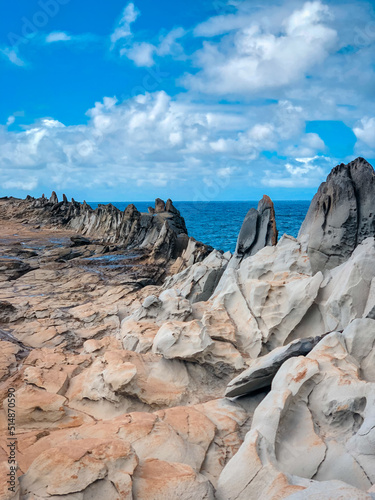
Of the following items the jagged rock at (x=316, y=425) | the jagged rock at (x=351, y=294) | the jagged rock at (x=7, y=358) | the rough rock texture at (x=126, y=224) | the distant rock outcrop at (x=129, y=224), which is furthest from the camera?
the rough rock texture at (x=126, y=224)

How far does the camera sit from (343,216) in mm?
12672

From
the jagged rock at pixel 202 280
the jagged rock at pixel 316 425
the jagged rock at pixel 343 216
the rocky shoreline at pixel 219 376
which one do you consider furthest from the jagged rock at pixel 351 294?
the jagged rock at pixel 202 280

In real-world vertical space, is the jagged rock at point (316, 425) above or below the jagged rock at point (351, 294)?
below

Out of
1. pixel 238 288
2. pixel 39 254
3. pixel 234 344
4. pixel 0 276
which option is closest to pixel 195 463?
pixel 234 344

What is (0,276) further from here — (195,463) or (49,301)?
(195,463)

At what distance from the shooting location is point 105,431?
6.75m

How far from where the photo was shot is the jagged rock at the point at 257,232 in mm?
15906

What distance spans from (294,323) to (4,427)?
22.8 ft

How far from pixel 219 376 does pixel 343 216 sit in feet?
20.0

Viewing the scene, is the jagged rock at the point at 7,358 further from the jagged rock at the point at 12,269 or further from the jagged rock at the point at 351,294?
the jagged rock at the point at 12,269

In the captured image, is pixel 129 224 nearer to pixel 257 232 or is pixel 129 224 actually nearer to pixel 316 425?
pixel 257 232

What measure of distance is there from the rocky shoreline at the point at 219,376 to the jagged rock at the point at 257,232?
2.1 inches

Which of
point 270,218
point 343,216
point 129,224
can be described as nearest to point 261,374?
point 343,216

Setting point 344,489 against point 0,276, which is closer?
point 344,489
